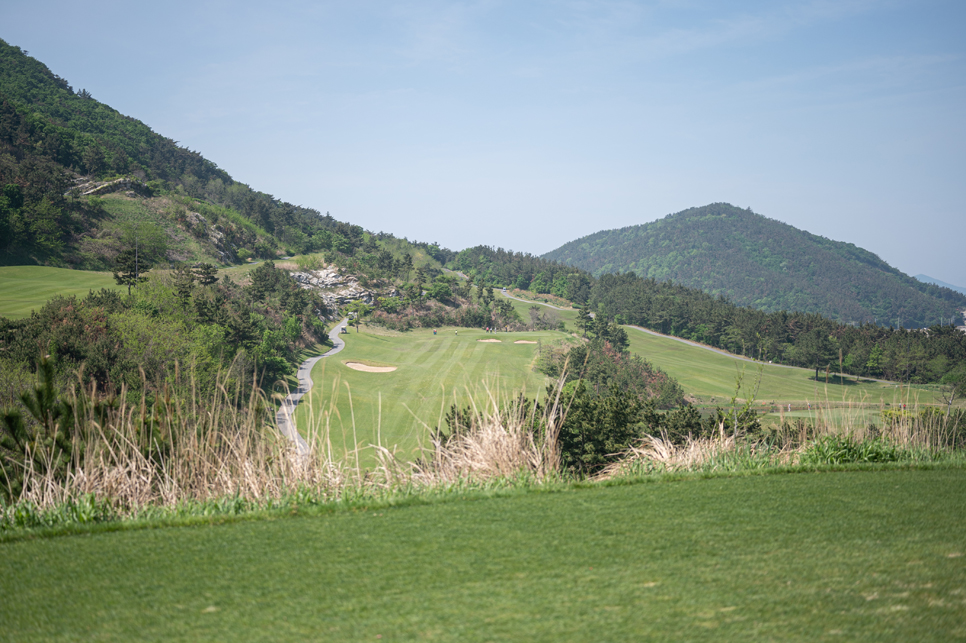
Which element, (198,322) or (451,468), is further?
(198,322)

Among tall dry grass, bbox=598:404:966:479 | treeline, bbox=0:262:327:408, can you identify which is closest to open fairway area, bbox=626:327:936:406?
treeline, bbox=0:262:327:408

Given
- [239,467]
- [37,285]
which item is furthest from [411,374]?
[239,467]

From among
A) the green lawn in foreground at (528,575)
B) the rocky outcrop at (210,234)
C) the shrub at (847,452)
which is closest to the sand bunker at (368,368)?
the rocky outcrop at (210,234)

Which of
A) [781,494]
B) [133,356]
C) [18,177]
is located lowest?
[133,356]

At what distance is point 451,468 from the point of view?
218 inches

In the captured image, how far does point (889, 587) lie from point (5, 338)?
27447 mm

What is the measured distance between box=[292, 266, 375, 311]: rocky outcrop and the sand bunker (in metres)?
23.5

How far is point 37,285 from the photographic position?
134ft

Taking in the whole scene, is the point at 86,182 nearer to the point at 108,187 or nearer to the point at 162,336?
the point at 108,187

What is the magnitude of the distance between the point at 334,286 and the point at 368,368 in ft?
104

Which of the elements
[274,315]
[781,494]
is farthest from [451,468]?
[274,315]

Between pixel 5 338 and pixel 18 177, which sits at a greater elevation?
pixel 18 177

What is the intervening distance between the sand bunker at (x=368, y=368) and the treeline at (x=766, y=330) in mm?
29732

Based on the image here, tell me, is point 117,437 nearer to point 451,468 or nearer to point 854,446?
point 451,468
